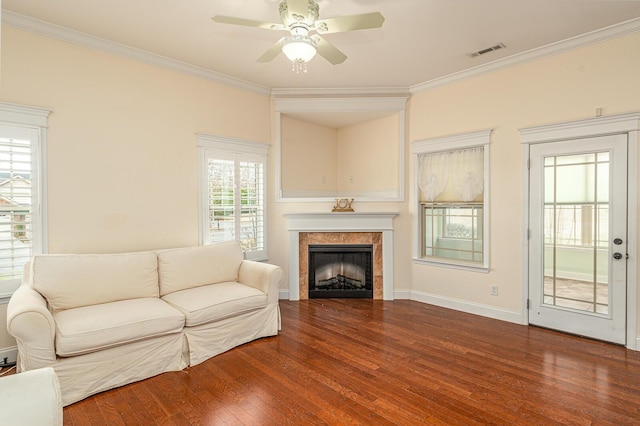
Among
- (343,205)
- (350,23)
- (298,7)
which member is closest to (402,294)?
(343,205)

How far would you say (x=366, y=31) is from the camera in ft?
11.3

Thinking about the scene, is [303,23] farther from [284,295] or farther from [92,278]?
[284,295]

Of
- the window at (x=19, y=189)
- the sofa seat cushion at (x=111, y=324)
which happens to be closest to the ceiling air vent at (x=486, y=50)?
the sofa seat cushion at (x=111, y=324)

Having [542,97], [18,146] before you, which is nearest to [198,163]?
[18,146]

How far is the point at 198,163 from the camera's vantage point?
14.3 feet

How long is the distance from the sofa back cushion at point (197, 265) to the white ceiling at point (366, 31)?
2.15 meters

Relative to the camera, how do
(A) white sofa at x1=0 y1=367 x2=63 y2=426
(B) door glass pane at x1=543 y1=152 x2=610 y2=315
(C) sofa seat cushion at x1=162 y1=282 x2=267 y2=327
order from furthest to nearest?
(B) door glass pane at x1=543 y1=152 x2=610 y2=315
(C) sofa seat cushion at x1=162 y1=282 x2=267 y2=327
(A) white sofa at x1=0 y1=367 x2=63 y2=426

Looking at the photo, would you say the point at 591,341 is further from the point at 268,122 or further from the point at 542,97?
the point at 268,122

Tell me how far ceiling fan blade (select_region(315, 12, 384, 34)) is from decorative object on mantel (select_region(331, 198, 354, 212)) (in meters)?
2.73

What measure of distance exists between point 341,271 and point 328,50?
3.32 meters

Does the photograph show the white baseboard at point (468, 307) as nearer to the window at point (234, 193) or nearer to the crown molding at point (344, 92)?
the window at point (234, 193)

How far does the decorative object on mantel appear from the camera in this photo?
5.09 meters

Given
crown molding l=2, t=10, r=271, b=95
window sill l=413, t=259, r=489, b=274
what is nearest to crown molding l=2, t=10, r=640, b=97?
crown molding l=2, t=10, r=271, b=95

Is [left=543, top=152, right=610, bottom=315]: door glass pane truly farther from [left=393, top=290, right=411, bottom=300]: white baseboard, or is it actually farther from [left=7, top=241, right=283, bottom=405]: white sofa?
[left=7, top=241, right=283, bottom=405]: white sofa
